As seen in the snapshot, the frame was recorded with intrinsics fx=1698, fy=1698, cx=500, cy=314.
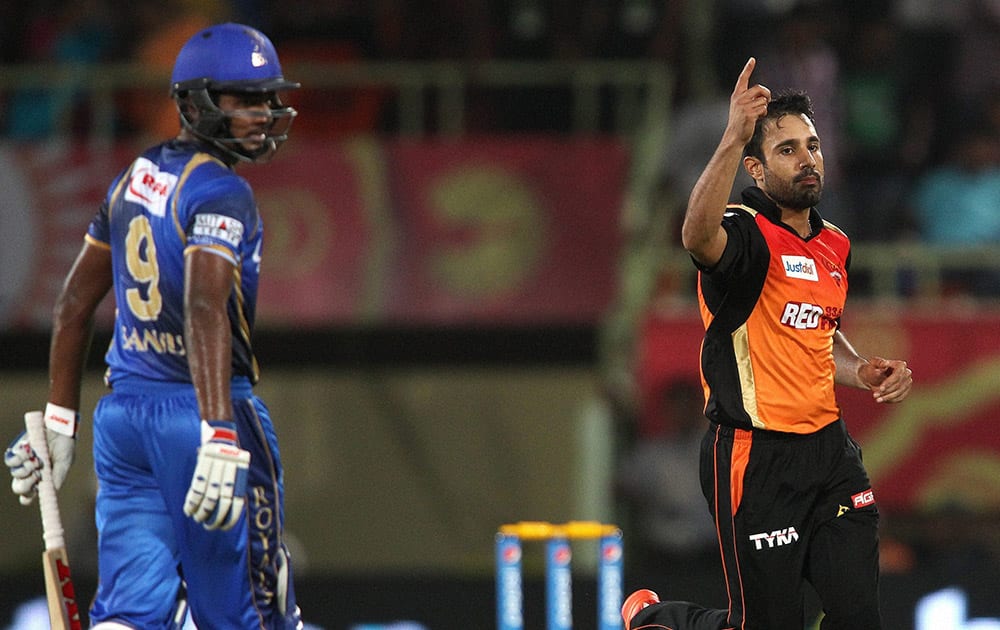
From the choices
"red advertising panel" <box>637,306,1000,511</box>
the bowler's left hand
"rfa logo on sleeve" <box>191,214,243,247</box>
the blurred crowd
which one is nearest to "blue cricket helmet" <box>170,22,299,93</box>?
"rfa logo on sleeve" <box>191,214,243,247</box>

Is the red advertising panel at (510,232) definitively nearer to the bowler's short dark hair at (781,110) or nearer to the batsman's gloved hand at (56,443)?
the bowler's short dark hair at (781,110)

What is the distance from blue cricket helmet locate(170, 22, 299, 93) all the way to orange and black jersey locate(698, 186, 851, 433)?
144 centimetres

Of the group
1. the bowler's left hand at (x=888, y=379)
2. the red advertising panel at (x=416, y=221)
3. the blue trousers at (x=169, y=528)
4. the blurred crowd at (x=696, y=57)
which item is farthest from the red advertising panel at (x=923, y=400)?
the blue trousers at (x=169, y=528)

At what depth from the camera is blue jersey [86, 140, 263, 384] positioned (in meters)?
4.64

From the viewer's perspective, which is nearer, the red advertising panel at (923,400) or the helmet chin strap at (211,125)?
the helmet chin strap at (211,125)

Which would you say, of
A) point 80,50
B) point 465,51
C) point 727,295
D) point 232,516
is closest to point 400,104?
point 465,51

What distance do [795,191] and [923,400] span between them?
15.5ft

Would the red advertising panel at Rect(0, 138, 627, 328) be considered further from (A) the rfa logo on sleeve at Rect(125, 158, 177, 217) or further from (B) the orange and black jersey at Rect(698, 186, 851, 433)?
(A) the rfa logo on sleeve at Rect(125, 158, 177, 217)

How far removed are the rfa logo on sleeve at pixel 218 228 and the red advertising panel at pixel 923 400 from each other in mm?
5177

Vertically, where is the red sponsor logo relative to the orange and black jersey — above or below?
below

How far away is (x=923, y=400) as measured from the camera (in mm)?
9609

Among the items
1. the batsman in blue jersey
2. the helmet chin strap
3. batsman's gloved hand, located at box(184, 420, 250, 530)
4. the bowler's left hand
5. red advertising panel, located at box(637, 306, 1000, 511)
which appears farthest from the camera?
red advertising panel, located at box(637, 306, 1000, 511)

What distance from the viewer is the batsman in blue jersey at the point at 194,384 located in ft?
14.9

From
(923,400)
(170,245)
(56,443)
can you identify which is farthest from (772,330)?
(923,400)
